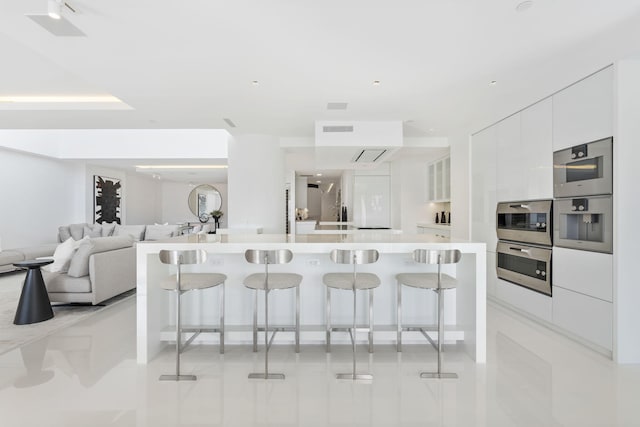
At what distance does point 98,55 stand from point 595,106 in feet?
14.5

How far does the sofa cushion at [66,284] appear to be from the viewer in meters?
3.91

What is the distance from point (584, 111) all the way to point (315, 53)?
2580 millimetres

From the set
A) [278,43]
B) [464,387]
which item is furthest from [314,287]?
[278,43]

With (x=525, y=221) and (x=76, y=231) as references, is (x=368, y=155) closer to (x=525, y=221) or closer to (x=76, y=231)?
(x=525, y=221)

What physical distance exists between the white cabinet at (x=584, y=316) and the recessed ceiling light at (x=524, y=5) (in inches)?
97.9

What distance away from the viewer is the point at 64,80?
3545 mm

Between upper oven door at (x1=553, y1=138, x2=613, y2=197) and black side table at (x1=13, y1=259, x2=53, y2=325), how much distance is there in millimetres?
5782

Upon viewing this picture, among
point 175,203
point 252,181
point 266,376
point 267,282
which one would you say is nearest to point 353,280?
point 267,282

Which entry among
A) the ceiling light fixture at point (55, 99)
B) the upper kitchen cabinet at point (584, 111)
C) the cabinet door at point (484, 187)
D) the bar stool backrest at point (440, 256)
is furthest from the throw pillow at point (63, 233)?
the upper kitchen cabinet at point (584, 111)

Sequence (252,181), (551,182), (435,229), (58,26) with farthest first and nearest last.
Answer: (435,229) → (252,181) → (551,182) → (58,26)

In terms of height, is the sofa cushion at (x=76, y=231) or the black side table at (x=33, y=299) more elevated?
the sofa cushion at (x=76, y=231)

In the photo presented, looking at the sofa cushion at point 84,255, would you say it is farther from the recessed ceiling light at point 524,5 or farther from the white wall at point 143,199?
the white wall at point 143,199

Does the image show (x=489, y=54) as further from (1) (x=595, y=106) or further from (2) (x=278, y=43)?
(2) (x=278, y=43)

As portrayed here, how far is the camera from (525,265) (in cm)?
358
